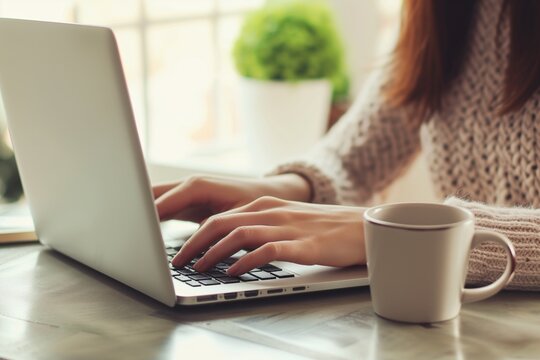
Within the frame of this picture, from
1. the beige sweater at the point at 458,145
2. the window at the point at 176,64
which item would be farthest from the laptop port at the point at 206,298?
the window at the point at 176,64

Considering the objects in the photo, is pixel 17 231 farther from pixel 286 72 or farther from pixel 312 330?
pixel 286 72

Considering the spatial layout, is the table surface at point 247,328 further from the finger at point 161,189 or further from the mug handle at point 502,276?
the finger at point 161,189

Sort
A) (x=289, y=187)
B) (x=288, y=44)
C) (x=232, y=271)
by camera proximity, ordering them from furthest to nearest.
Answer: (x=288, y=44) < (x=289, y=187) < (x=232, y=271)

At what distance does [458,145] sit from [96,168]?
2.43 feet

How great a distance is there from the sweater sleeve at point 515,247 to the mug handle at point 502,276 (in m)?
0.09

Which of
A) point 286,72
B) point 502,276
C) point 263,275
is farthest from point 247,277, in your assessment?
point 286,72

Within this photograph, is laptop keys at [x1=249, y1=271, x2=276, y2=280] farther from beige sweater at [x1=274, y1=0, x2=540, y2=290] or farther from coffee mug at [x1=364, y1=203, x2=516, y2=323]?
beige sweater at [x1=274, y1=0, x2=540, y2=290]

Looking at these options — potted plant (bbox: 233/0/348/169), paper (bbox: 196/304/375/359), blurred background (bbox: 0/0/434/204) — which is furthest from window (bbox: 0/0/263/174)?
paper (bbox: 196/304/375/359)

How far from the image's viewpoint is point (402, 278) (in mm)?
791

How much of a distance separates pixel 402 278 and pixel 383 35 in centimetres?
210

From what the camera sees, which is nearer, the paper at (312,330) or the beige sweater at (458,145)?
the paper at (312,330)

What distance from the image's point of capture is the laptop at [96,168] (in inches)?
31.3

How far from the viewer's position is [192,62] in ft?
8.97

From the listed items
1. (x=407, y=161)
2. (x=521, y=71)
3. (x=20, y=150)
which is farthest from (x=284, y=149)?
(x=20, y=150)
